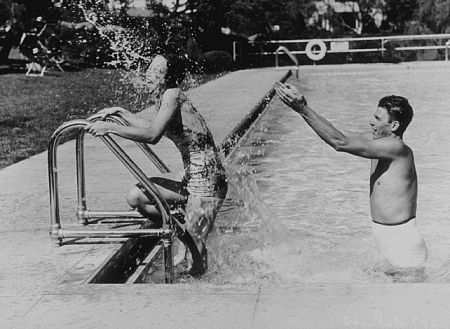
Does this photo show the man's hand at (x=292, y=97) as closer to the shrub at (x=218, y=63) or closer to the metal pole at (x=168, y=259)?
the metal pole at (x=168, y=259)

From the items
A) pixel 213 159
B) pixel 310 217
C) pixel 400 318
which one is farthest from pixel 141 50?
pixel 400 318

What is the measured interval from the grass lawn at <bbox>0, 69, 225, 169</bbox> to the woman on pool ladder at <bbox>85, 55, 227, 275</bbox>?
3.95 meters

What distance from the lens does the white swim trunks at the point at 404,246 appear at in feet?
15.8

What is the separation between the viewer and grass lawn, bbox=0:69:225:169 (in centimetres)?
1051

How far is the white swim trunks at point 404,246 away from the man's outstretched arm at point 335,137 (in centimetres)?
45

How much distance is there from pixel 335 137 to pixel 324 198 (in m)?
3.57

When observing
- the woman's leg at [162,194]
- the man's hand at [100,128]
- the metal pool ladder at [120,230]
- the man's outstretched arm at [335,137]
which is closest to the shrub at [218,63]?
the woman's leg at [162,194]

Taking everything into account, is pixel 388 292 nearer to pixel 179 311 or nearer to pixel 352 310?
pixel 352 310

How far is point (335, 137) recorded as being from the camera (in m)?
4.47

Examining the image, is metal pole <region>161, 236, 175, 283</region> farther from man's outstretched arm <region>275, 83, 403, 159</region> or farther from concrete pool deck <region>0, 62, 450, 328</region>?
man's outstretched arm <region>275, 83, 403, 159</region>

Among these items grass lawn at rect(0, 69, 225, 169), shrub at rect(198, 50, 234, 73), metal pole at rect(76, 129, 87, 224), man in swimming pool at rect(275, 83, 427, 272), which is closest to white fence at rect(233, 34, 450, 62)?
shrub at rect(198, 50, 234, 73)

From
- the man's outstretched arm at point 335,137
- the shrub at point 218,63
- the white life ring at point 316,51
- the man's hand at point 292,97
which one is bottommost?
the shrub at point 218,63

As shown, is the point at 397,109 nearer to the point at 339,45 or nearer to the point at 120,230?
the point at 120,230

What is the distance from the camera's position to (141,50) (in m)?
29.2
